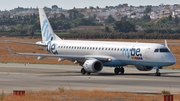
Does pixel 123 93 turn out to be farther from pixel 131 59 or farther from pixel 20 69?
pixel 20 69

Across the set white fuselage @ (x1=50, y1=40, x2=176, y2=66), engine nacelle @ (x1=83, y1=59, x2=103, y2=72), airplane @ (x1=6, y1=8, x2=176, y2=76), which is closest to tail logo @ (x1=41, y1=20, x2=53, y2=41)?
airplane @ (x1=6, y1=8, x2=176, y2=76)

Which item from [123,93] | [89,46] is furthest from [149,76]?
[123,93]

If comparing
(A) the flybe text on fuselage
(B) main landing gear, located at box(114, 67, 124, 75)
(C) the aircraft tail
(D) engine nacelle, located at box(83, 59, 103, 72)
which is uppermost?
(C) the aircraft tail

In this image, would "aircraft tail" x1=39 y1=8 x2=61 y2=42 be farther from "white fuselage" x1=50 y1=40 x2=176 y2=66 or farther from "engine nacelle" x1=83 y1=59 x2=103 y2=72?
"engine nacelle" x1=83 y1=59 x2=103 y2=72

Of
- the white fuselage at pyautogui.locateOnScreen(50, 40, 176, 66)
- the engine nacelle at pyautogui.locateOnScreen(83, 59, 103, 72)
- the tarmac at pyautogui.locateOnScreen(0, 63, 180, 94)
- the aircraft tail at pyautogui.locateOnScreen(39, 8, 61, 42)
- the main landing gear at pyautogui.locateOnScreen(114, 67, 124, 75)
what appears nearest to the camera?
the tarmac at pyautogui.locateOnScreen(0, 63, 180, 94)

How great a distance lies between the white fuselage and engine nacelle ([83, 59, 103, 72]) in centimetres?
106

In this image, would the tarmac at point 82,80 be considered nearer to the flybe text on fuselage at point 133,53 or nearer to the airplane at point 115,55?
the airplane at point 115,55

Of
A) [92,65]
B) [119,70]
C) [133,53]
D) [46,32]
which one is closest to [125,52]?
[133,53]

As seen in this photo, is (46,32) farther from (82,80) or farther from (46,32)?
(82,80)

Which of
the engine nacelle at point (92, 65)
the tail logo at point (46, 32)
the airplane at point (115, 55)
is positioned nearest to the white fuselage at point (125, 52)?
the airplane at point (115, 55)

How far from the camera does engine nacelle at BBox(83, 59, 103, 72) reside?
193 feet

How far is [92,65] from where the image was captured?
59.0 metres

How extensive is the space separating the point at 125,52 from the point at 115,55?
1.18 metres

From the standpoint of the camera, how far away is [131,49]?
5894cm
